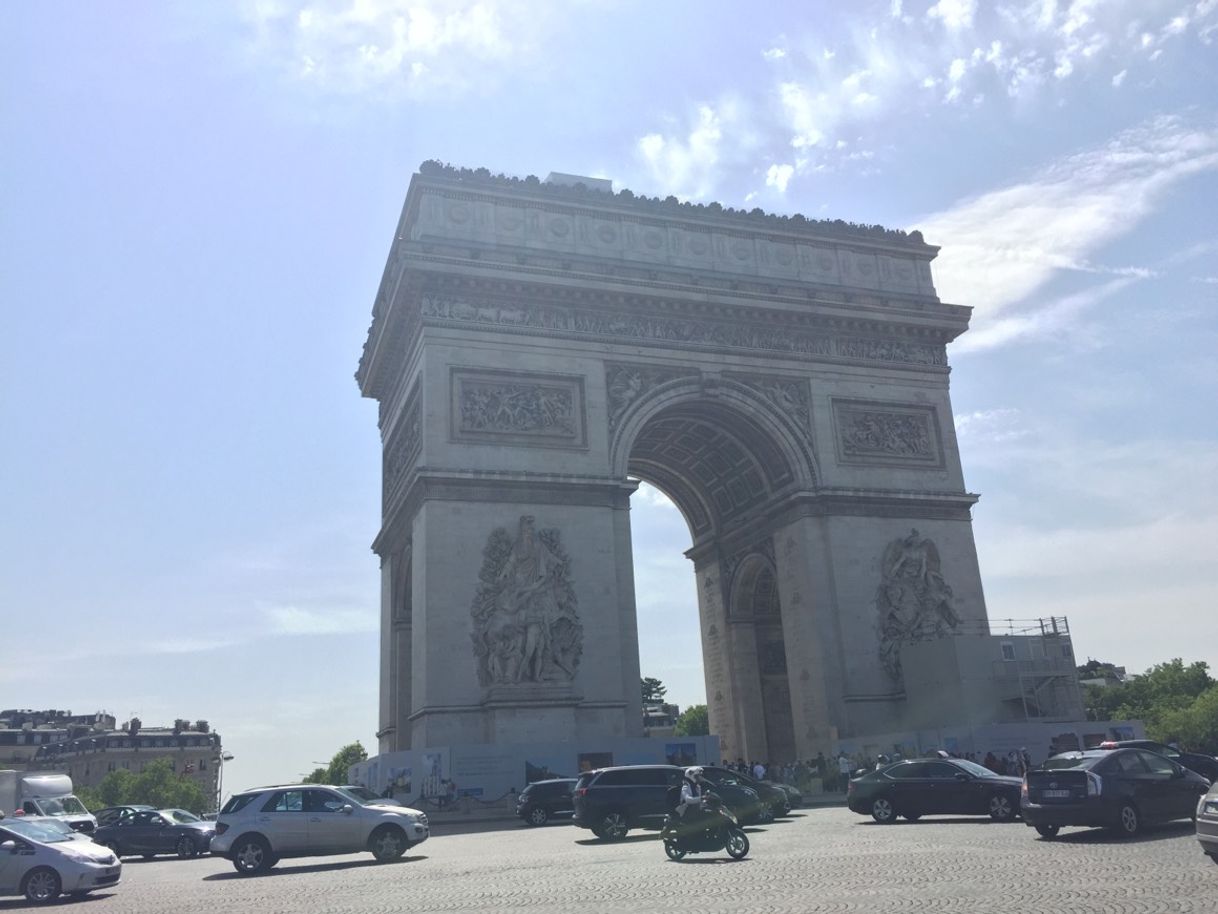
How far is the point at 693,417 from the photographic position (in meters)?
39.3

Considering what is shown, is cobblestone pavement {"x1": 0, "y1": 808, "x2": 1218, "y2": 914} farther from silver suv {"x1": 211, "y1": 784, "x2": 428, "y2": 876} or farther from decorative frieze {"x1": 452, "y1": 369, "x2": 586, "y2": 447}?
decorative frieze {"x1": 452, "y1": 369, "x2": 586, "y2": 447}

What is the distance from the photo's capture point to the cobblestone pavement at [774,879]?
1001 cm

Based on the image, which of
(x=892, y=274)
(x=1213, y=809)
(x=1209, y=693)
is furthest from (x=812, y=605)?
(x=1209, y=693)

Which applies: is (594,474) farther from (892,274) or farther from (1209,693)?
(1209,693)

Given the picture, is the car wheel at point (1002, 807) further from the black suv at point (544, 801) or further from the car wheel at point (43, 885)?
the car wheel at point (43, 885)

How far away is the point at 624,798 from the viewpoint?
69.5 ft

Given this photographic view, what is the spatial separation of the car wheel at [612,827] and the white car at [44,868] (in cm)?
894

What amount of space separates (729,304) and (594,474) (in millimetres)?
8335

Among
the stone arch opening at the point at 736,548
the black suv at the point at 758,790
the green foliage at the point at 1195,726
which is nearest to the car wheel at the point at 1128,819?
the black suv at the point at 758,790

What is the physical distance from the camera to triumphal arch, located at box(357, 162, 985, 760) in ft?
107

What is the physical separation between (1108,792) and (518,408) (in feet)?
76.9

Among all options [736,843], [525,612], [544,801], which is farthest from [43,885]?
[525,612]

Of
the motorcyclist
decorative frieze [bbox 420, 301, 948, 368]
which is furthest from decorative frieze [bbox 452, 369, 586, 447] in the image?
the motorcyclist

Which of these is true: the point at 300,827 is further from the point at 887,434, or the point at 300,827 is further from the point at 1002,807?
the point at 887,434
